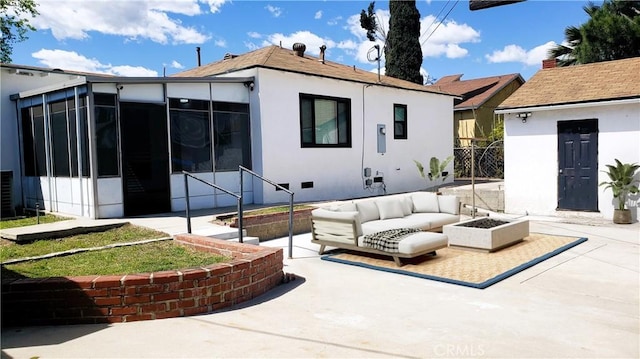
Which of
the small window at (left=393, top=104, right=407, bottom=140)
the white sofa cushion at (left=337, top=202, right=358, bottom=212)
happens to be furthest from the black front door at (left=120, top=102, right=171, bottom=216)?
the small window at (left=393, top=104, right=407, bottom=140)

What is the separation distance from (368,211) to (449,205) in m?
2.04

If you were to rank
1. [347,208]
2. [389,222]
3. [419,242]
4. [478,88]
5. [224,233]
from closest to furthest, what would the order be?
[419,242] < [224,233] < [347,208] < [389,222] < [478,88]

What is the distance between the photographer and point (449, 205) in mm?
9672

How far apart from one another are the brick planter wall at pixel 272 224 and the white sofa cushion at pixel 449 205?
280cm

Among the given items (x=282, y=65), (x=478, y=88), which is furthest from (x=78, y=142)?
(x=478, y=88)

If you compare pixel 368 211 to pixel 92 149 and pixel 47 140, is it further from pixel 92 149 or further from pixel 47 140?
pixel 47 140

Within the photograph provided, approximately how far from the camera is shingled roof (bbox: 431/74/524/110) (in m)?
25.4

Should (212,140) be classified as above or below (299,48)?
below

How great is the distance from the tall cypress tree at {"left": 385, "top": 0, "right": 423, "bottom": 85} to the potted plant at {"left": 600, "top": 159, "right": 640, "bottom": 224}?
1464cm

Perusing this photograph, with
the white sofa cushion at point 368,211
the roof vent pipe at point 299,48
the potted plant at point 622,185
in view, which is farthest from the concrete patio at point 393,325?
the roof vent pipe at point 299,48

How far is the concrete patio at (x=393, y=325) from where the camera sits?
148 inches

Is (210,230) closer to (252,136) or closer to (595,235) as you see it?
(252,136)

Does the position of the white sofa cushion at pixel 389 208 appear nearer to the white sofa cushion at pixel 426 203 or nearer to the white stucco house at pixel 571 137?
the white sofa cushion at pixel 426 203

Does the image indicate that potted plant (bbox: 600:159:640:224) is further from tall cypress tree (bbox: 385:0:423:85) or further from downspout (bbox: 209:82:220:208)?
tall cypress tree (bbox: 385:0:423:85)
